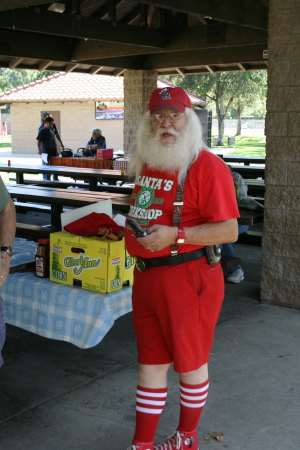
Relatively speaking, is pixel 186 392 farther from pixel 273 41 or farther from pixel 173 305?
pixel 273 41

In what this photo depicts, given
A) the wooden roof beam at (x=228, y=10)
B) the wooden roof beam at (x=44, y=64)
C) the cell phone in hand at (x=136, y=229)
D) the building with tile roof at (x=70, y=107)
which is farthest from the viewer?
the building with tile roof at (x=70, y=107)

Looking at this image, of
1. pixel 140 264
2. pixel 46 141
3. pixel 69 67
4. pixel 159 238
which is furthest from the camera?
pixel 69 67

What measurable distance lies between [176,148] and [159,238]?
0.42 meters

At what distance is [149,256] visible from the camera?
2594 millimetres

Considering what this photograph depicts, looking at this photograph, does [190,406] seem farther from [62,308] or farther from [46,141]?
[46,141]

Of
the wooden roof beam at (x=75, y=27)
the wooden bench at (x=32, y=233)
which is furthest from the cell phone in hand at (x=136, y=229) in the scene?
A: the wooden roof beam at (x=75, y=27)

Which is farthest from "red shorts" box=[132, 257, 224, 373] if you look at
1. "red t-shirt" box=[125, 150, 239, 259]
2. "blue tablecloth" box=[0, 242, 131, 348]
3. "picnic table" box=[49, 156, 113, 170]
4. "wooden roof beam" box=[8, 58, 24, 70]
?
"wooden roof beam" box=[8, 58, 24, 70]

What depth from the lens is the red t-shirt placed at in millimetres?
2514

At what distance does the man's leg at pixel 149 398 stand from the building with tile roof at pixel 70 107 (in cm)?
2682

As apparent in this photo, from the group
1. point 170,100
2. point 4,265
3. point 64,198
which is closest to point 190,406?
point 4,265

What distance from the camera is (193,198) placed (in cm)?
254

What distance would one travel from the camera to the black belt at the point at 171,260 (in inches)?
101

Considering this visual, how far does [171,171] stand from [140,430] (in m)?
1.22

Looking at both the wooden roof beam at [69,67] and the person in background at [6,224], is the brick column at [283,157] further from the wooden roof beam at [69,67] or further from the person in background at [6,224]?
the wooden roof beam at [69,67]
